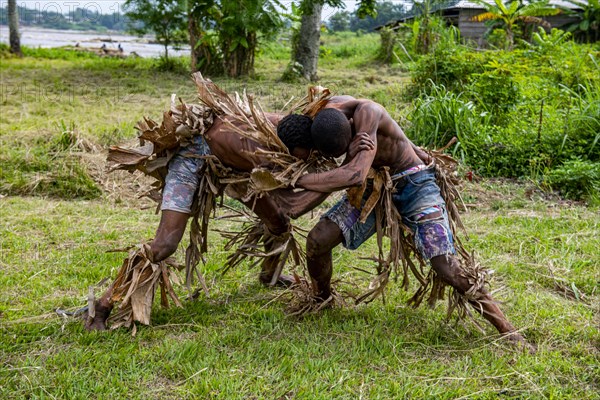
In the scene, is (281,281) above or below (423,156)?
below

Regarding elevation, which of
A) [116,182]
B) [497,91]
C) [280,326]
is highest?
[497,91]

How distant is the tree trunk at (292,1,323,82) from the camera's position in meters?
11.4

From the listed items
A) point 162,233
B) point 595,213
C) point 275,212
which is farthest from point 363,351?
point 595,213

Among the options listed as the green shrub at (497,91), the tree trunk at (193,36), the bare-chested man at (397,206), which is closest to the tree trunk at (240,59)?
the tree trunk at (193,36)

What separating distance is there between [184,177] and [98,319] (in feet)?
3.02

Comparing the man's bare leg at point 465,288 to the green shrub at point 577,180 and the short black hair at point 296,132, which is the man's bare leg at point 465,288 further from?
the green shrub at point 577,180

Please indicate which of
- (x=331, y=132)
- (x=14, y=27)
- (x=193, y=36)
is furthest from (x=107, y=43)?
(x=331, y=132)

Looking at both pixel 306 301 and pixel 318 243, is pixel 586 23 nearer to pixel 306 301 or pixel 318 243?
pixel 306 301

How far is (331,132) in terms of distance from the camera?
3121 millimetres

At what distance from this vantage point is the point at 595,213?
5734 millimetres

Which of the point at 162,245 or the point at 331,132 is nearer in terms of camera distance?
the point at 331,132

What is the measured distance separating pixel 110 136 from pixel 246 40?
4842mm

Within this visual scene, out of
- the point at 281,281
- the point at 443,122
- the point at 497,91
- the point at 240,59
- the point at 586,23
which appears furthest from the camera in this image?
the point at 586,23

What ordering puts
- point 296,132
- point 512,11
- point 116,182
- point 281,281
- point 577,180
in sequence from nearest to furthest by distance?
point 296,132 → point 281,281 → point 577,180 → point 116,182 → point 512,11
